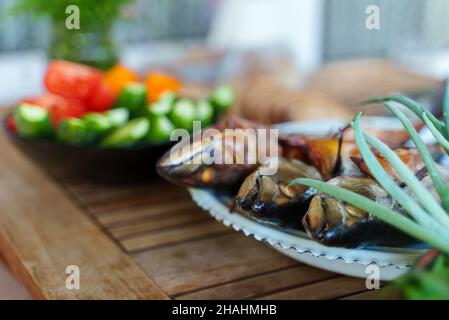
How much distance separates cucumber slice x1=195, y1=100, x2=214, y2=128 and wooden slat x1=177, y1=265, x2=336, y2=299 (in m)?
0.36

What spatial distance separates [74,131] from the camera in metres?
0.95

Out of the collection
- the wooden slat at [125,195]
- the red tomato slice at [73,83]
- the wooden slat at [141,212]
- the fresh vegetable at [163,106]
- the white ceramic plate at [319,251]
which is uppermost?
the red tomato slice at [73,83]

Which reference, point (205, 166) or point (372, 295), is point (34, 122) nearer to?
point (205, 166)

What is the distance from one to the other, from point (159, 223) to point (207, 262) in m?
0.14

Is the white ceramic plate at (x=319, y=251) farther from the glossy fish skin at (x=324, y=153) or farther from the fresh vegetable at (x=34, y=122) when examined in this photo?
the fresh vegetable at (x=34, y=122)

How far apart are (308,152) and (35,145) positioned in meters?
0.45

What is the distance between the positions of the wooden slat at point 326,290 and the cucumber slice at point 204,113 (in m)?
0.40

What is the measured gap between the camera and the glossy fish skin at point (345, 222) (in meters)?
0.54

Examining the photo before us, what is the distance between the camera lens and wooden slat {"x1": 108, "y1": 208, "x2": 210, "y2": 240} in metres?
0.86

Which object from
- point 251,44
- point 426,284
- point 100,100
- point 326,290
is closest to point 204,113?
point 100,100

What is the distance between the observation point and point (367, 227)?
1.85 feet

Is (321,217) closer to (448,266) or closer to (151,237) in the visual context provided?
(448,266)

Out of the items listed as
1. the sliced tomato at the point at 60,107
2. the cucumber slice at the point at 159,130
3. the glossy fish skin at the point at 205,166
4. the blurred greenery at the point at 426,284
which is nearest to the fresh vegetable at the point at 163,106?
the cucumber slice at the point at 159,130
